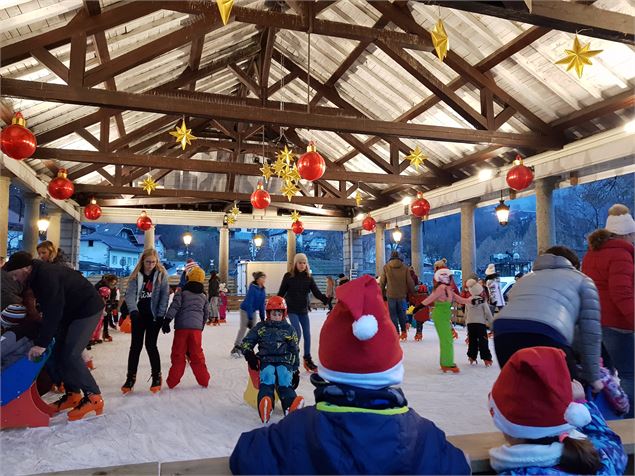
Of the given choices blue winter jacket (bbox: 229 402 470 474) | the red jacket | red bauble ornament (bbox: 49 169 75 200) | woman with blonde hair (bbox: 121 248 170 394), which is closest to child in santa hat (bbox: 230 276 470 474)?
blue winter jacket (bbox: 229 402 470 474)

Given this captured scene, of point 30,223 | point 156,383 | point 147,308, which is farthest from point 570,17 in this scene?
point 30,223

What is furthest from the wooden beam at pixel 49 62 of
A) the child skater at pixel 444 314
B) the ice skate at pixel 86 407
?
the child skater at pixel 444 314

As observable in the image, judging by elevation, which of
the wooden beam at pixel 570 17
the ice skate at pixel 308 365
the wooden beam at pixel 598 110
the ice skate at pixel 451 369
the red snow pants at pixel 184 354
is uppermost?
the wooden beam at pixel 598 110

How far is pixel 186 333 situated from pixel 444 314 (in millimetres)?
3111

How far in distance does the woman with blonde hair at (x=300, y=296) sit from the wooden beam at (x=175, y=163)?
465cm

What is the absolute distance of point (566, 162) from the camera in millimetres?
7340

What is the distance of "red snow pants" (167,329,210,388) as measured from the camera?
14.1ft

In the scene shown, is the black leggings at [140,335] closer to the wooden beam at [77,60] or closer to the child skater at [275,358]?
the child skater at [275,358]

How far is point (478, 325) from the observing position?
5.49 m

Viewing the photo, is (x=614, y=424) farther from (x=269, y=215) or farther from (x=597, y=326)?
(x=269, y=215)

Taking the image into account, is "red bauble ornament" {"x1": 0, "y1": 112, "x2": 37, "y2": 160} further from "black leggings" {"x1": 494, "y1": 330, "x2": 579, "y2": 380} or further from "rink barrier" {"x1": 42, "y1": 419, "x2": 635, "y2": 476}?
"black leggings" {"x1": 494, "y1": 330, "x2": 579, "y2": 380}

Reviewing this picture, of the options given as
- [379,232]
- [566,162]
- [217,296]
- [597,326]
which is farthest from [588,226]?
[597,326]

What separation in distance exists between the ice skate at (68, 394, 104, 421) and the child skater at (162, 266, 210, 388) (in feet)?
2.95

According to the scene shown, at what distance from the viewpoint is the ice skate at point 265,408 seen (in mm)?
3268
